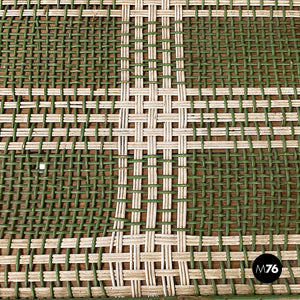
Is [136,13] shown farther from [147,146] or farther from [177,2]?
[147,146]

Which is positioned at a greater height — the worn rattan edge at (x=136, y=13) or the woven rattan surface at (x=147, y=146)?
the worn rattan edge at (x=136, y=13)

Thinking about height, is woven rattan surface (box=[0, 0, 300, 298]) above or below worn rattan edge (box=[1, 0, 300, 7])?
below

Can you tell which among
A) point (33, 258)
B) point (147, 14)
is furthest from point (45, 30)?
point (33, 258)

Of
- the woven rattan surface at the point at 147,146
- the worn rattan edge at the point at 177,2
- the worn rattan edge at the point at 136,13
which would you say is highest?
the worn rattan edge at the point at 177,2

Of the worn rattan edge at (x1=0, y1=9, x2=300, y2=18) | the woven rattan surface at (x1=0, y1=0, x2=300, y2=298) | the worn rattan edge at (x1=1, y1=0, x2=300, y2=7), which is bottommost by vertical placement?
the woven rattan surface at (x1=0, y1=0, x2=300, y2=298)

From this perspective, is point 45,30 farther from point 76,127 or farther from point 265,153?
point 265,153

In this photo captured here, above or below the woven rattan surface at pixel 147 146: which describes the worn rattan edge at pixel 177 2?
above

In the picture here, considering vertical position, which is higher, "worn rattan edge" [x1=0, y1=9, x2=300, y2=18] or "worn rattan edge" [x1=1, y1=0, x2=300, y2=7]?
"worn rattan edge" [x1=1, y1=0, x2=300, y2=7]

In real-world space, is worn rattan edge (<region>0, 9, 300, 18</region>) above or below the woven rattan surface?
above
